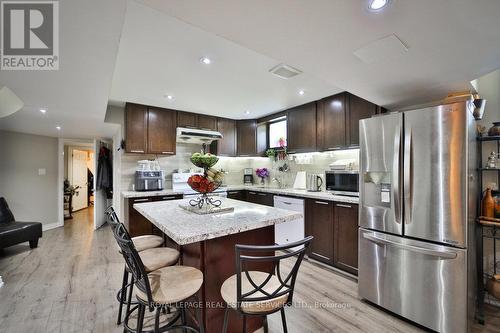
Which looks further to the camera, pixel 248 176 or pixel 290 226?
pixel 248 176

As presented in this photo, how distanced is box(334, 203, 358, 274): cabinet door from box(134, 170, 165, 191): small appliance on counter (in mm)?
2902

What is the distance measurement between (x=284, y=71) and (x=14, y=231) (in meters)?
4.51

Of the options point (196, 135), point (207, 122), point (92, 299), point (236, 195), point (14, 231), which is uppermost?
point (207, 122)

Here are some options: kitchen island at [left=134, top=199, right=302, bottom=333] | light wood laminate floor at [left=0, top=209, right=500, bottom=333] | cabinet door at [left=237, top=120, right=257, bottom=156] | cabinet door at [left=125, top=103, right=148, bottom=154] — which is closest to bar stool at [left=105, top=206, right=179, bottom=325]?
kitchen island at [left=134, top=199, right=302, bottom=333]

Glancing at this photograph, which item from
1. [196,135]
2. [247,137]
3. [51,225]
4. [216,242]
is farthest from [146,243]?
[51,225]

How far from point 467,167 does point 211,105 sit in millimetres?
3246

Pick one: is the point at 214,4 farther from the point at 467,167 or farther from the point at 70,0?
the point at 467,167

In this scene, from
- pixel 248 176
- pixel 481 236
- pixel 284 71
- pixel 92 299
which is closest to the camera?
pixel 481 236

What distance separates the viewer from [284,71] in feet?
7.70

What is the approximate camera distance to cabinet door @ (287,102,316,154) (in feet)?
11.5

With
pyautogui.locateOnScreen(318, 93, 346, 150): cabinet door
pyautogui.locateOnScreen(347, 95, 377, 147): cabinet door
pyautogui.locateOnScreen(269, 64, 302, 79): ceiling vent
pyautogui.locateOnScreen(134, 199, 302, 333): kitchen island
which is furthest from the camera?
pyautogui.locateOnScreen(318, 93, 346, 150): cabinet door

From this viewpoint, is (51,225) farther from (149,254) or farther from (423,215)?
(423,215)

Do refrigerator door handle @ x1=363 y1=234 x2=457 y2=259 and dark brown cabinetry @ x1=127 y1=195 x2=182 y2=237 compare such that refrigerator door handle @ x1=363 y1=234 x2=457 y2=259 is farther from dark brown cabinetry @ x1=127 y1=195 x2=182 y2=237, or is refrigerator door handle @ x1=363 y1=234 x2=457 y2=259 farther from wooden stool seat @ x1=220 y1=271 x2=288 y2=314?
dark brown cabinetry @ x1=127 y1=195 x2=182 y2=237

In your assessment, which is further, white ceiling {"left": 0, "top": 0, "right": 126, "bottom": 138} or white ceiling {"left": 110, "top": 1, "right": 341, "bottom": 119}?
white ceiling {"left": 110, "top": 1, "right": 341, "bottom": 119}
